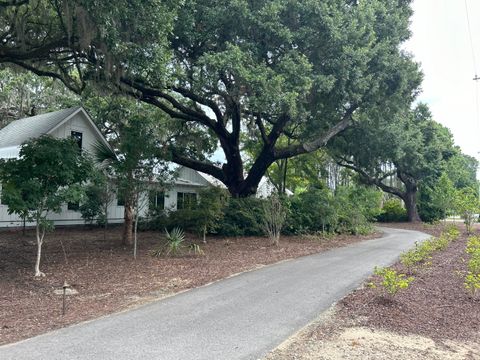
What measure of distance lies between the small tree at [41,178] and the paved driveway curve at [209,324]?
355 cm

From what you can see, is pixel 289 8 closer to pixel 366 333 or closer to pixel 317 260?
pixel 317 260

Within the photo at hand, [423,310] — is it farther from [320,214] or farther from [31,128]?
[31,128]

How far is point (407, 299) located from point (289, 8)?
927 cm

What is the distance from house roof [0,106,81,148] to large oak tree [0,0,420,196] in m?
4.17

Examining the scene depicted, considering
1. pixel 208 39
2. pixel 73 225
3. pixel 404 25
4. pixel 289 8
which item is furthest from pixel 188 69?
pixel 73 225

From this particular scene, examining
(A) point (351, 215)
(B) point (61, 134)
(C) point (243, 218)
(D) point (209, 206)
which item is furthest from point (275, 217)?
(B) point (61, 134)

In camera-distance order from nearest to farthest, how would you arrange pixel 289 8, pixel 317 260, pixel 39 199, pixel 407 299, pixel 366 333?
pixel 366 333 < pixel 407 299 < pixel 39 199 < pixel 317 260 < pixel 289 8

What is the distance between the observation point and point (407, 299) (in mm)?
6707

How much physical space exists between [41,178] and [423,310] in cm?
766

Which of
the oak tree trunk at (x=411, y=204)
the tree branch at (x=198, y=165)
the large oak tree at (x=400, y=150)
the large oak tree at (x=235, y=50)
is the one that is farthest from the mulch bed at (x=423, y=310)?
the oak tree trunk at (x=411, y=204)

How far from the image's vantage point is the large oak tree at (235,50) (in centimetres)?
923

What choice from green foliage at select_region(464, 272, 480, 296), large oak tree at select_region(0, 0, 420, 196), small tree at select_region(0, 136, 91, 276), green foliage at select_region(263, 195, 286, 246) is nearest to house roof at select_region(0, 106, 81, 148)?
large oak tree at select_region(0, 0, 420, 196)

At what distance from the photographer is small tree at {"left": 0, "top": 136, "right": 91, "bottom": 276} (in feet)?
27.3

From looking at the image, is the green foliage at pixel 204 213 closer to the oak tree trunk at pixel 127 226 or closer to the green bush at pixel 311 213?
the oak tree trunk at pixel 127 226
